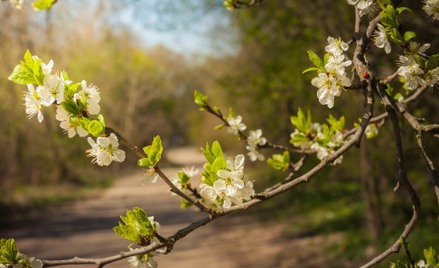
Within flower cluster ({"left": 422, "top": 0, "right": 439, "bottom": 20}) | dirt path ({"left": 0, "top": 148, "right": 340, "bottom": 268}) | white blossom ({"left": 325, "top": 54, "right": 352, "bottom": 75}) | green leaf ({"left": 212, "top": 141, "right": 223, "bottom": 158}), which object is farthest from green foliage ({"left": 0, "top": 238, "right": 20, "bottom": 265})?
dirt path ({"left": 0, "top": 148, "right": 340, "bottom": 268})

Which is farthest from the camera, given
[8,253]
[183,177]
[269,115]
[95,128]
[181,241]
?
[269,115]

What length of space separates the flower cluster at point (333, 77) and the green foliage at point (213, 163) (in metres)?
0.34

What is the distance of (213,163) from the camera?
83 cm

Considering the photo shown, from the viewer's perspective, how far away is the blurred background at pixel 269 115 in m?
3.79

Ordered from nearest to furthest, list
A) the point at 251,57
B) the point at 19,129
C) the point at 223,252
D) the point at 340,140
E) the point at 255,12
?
the point at 340,140
the point at 223,252
the point at 255,12
the point at 251,57
the point at 19,129

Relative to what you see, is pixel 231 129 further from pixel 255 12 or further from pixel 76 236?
pixel 76 236

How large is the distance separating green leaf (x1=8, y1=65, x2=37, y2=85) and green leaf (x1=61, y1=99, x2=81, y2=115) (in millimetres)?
139

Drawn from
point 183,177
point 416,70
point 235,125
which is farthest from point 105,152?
point 416,70

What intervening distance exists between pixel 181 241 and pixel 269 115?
318 centimetres

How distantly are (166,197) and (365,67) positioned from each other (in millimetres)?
9099

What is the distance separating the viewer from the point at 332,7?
3797 millimetres

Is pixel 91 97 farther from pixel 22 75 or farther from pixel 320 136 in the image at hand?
pixel 320 136

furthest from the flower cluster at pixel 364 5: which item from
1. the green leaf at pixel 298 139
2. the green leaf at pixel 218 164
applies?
the green leaf at pixel 218 164

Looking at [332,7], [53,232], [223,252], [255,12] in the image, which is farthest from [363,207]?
[53,232]
